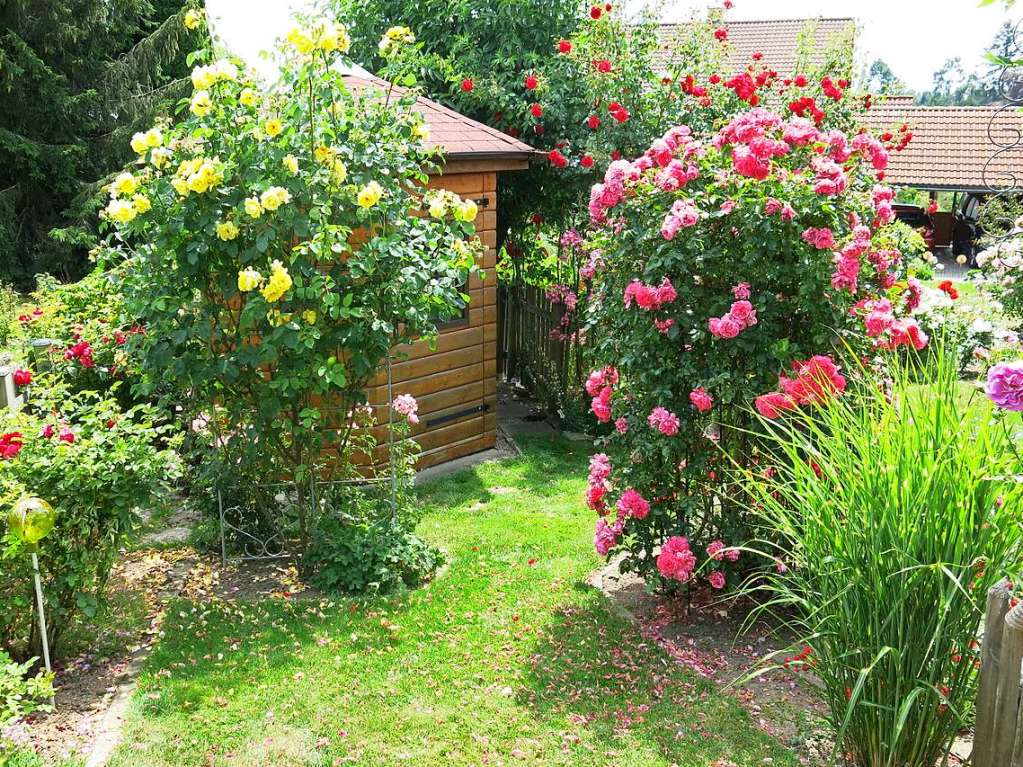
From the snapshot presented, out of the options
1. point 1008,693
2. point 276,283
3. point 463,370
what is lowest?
point 463,370

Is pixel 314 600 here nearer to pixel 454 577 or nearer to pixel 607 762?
pixel 454 577

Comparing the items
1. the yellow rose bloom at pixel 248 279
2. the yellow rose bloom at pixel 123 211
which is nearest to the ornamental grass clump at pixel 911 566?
the yellow rose bloom at pixel 248 279

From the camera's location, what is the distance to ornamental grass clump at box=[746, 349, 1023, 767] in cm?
281

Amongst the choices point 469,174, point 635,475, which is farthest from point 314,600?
point 469,174

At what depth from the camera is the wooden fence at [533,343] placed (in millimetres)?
8789

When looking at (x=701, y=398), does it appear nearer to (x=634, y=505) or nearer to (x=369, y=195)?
(x=634, y=505)

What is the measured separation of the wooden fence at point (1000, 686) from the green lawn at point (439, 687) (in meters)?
0.82

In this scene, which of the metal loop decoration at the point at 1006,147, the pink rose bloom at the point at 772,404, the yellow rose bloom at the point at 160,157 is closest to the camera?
the pink rose bloom at the point at 772,404

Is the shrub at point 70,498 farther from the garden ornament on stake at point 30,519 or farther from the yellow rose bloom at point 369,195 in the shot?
the yellow rose bloom at point 369,195

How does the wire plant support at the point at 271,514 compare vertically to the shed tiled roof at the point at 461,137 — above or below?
below

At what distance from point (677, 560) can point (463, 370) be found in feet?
12.0

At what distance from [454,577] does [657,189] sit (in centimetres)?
245

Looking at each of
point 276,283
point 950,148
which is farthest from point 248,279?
point 950,148

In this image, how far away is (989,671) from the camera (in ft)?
8.87
